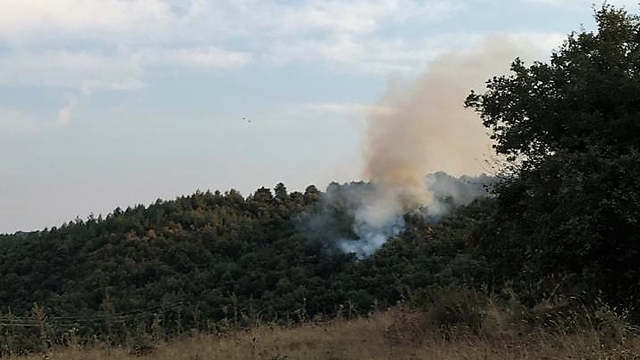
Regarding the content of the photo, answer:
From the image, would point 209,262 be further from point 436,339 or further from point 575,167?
point 575,167

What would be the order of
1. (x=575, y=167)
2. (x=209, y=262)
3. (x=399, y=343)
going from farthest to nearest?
(x=209, y=262), (x=399, y=343), (x=575, y=167)

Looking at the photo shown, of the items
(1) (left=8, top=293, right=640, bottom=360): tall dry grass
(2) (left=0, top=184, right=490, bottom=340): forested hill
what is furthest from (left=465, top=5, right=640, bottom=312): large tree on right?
(2) (left=0, top=184, right=490, bottom=340): forested hill

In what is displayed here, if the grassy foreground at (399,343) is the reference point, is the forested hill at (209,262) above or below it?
above

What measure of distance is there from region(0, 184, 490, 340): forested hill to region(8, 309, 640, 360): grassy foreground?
511 inches

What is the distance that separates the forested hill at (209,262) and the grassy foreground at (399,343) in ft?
42.6

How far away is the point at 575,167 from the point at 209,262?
5087cm

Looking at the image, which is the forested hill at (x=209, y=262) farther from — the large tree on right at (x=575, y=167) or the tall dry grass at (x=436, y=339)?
the large tree on right at (x=575, y=167)

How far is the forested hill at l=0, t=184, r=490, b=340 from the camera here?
40.3m

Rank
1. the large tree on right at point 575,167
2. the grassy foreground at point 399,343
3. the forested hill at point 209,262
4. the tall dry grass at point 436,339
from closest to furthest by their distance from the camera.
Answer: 1. the grassy foreground at point 399,343
2. the tall dry grass at point 436,339
3. the large tree on right at point 575,167
4. the forested hill at point 209,262

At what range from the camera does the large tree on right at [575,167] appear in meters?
9.98

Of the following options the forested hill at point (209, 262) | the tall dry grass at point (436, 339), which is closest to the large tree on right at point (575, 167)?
the tall dry grass at point (436, 339)

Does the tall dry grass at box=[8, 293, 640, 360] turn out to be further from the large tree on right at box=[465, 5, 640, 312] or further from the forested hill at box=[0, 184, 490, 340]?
the forested hill at box=[0, 184, 490, 340]

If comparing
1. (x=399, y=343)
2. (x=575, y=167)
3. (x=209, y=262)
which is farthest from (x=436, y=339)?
(x=209, y=262)

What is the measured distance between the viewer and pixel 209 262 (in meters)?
59.0
